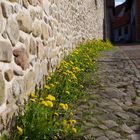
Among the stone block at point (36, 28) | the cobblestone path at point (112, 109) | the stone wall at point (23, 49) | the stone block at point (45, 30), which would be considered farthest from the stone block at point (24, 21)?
the cobblestone path at point (112, 109)

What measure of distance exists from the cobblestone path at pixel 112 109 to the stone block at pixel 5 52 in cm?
105

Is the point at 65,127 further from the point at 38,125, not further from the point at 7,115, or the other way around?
the point at 7,115

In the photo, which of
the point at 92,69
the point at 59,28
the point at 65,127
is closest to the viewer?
the point at 65,127

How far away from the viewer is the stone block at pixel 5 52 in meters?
3.08

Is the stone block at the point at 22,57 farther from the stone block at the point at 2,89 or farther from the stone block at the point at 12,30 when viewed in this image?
the stone block at the point at 2,89

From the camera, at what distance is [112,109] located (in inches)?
178

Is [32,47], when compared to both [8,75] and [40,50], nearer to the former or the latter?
[40,50]

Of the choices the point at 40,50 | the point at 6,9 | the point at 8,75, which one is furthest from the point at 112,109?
the point at 6,9

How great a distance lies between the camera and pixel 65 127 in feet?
11.1

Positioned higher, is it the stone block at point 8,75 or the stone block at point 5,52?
the stone block at point 5,52

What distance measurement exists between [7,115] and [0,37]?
2.27 ft

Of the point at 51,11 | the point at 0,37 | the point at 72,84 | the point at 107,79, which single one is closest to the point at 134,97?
the point at 72,84

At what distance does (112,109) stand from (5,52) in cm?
188

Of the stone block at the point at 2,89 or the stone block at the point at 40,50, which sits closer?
the stone block at the point at 2,89
